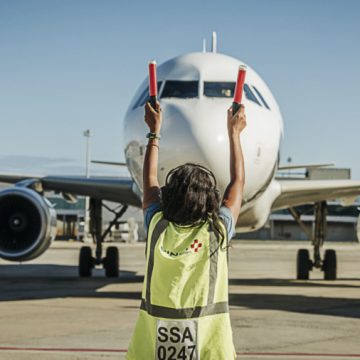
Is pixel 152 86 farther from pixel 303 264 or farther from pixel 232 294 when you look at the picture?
pixel 303 264

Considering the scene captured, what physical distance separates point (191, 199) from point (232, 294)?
9832 mm

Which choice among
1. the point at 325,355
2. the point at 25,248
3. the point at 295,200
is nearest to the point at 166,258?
the point at 325,355

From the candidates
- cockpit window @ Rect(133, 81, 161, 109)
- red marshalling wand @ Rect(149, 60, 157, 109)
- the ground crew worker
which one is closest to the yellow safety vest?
the ground crew worker

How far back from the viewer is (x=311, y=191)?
15031 mm

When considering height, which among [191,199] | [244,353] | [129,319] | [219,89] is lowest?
[129,319]

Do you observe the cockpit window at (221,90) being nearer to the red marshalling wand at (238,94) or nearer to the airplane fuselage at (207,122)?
the airplane fuselage at (207,122)

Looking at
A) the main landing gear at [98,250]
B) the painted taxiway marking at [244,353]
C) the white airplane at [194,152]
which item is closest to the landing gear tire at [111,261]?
the main landing gear at [98,250]

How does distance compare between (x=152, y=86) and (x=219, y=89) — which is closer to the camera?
(x=152, y=86)

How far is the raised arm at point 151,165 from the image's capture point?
3244mm

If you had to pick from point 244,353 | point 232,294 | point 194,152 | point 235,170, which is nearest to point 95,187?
point 232,294

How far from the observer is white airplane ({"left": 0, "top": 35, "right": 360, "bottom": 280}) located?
388 inches

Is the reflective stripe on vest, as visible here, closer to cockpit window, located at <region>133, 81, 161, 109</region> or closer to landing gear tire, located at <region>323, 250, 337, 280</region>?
cockpit window, located at <region>133, 81, 161, 109</region>

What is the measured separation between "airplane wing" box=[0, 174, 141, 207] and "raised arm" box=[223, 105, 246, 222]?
10736mm

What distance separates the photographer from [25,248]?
12688 mm
